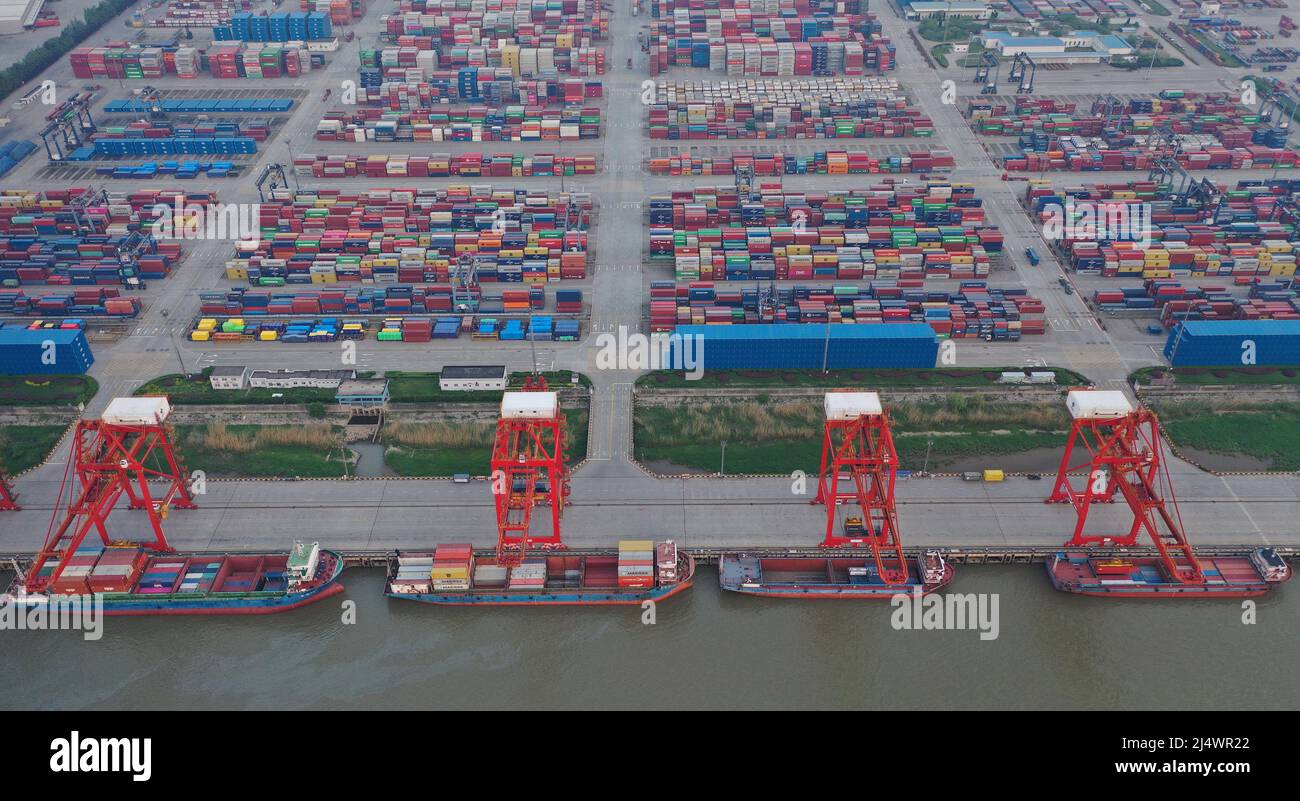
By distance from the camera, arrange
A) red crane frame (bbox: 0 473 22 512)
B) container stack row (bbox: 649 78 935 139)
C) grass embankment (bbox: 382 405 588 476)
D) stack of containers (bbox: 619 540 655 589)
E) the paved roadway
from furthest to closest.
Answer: container stack row (bbox: 649 78 935 139) → grass embankment (bbox: 382 405 588 476) → red crane frame (bbox: 0 473 22 512) → the paved roadway → stack of containers (bbox: 619 540 655 589)

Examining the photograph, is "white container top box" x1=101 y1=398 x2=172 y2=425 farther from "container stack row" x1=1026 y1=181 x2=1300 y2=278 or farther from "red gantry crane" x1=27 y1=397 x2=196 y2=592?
"container stack row" x1=1026 y1=181 x2=1300 y2=278

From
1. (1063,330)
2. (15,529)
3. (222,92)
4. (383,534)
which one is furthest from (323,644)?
(222,92)

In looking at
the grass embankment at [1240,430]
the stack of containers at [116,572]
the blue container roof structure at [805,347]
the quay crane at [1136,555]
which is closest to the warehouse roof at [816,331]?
the blue container roof structure at [805,347]

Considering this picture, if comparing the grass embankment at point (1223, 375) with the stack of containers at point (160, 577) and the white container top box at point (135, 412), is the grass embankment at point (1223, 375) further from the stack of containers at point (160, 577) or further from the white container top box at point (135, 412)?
the white container top box at point (135, 412)

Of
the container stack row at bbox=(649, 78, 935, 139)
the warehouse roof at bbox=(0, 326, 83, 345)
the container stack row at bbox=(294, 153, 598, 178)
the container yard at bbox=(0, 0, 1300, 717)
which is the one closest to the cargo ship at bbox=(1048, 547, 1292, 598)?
the container yard at bbox=(0, 0, 1300, 717)

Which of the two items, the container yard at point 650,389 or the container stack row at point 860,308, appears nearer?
the container yard at point 650,389

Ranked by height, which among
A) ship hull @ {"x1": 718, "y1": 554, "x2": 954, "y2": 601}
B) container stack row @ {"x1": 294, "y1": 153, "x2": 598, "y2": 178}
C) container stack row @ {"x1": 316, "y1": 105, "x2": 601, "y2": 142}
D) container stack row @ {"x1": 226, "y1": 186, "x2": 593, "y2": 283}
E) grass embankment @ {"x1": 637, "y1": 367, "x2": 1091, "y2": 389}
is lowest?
ship hull @ {"x1": 718, "y1": 554, "x2": 954, "y2": 601}

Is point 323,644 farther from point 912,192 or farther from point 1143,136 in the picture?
point 1143,136
